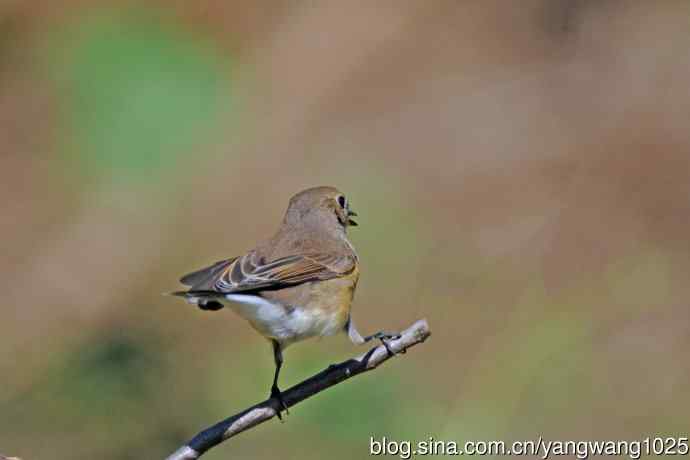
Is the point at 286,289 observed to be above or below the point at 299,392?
above

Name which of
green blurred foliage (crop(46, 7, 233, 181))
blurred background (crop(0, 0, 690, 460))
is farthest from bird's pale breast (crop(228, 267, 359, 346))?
green blurred foliage (crop(46, 7, 233, 181))

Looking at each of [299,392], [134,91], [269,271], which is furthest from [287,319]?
[134,91]

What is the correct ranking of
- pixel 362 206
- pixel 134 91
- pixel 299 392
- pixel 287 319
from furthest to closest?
pixel 362 206 < pixel 134 91 < pixel 287 319 < pixel 299 392

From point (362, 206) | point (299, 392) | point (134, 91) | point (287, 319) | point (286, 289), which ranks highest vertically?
point (134, 91)

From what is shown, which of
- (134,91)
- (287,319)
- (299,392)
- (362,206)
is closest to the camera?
(299,392)

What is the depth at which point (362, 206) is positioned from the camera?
656cm

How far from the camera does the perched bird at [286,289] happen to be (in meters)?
3.59

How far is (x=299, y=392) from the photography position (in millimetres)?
3205

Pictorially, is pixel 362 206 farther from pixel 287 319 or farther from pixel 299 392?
pixel 299 392

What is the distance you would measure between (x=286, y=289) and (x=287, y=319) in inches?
5.1

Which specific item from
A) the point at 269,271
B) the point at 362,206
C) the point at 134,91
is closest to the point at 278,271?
the point at 269,271

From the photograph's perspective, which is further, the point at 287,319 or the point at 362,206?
the point at 362,206

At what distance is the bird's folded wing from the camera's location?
3576 mm

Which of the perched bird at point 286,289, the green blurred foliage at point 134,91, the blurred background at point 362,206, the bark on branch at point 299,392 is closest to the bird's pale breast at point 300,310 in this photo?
the perched bird at point 286,289
